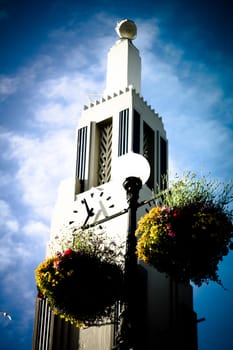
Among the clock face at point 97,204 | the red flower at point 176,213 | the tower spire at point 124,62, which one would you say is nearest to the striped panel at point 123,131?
the tower spire at point 124,62

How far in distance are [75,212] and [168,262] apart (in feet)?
43.6

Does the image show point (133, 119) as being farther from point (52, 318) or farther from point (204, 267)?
point (204, 267)

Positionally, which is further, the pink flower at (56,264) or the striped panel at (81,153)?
the striped panel at (81,153)

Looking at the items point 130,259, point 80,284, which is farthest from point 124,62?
point 130,259

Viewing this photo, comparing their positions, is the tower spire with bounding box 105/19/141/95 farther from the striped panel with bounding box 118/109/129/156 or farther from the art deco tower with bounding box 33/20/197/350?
the striped panel with bounding box 118/109/129/156

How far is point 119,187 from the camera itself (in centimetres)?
1489

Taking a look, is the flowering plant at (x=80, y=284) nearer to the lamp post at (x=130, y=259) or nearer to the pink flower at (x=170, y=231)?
the lamp post at (x=130, y=259)

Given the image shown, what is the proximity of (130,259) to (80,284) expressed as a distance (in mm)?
895

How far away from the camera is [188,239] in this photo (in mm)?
6535

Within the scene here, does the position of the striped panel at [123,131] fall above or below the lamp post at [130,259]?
above

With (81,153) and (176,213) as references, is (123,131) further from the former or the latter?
(176,213)

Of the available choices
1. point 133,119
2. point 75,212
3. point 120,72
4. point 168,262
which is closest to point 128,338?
point 168,262

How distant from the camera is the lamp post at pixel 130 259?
6.34 metres

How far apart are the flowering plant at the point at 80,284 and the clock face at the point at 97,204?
35.6 feet
